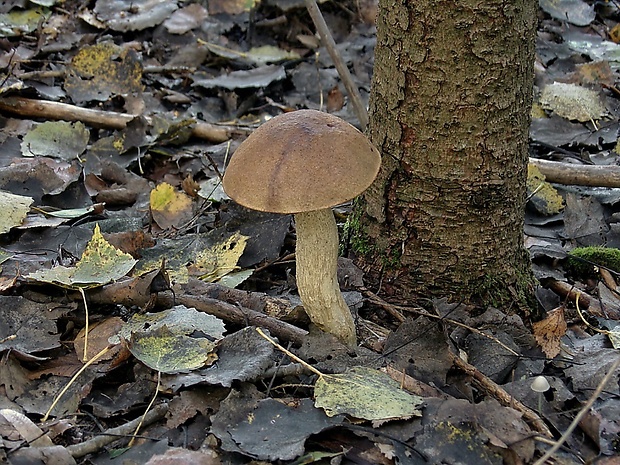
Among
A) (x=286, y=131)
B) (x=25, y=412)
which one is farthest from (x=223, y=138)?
(x=25, y=412)

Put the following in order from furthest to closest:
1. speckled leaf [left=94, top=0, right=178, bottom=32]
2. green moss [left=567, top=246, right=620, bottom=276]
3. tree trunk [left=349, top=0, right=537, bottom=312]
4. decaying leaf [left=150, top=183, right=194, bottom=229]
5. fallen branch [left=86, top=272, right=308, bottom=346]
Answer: speckled leaf [left=94, top=0, right=178, bottom=32]
decaying leaf [left=150, top=183, right=194, bottom=229]
green moss [left=567, top=246, right=620, bottom=276]
fallen branch [left=86, top=272, right=308, bottom=346]
tree trunk [left=349, top=0, right=537, bottom=312]

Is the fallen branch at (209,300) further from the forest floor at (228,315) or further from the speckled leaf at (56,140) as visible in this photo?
the speckled leaf at (56,140)

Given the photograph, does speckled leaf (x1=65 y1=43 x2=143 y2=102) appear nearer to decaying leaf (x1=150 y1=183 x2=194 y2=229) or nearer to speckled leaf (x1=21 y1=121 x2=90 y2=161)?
speckled leaf (x1=21 y1=121 x2=90 y2=161)

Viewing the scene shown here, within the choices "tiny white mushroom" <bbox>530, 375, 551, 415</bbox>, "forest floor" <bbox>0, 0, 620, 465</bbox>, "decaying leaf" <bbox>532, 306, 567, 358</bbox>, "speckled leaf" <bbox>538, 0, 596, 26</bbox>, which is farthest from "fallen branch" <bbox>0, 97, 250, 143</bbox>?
"speckled leaf" <bbox>538, 0, 596, 26</bbox>

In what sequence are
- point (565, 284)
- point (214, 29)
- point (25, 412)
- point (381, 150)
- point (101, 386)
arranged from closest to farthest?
point (25, 412) < point (101, 386) < point (381, 150) < point (565, 284) < point (214, 29)

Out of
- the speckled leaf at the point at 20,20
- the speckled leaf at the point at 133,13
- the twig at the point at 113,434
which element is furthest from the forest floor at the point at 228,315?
the speckled leaf at the point at 133,13

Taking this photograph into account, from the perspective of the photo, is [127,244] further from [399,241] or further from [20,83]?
[20,83]
